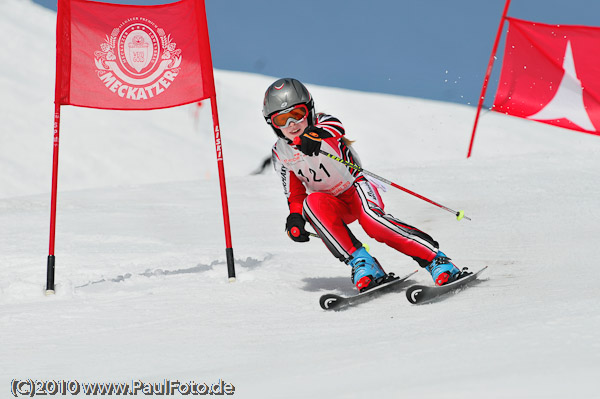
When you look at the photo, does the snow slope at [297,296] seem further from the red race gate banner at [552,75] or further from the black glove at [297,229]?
the red race gate banner at [552,75]

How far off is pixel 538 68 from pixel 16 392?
8836 mm

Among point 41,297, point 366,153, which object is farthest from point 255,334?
point 366,153

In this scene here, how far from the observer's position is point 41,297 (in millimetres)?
4270

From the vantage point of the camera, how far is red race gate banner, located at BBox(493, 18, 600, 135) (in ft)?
31.4

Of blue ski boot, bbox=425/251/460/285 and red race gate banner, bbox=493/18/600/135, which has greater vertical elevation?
red race gate banner, bbox=493/18/600/135

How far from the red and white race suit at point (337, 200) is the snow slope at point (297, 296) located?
1.03ft

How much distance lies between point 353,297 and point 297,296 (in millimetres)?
504

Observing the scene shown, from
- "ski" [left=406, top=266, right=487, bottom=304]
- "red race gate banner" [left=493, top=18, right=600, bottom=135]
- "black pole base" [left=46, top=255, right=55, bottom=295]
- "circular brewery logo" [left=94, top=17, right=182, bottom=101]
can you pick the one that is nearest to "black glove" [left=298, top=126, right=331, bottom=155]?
"ski" [left=406, top=266, right=487, bottom=304]

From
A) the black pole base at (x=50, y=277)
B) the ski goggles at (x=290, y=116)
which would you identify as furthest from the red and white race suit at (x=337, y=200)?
the black pole base at (x=50, y=277)

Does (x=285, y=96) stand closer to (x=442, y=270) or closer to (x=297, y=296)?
(x=297, y=296)

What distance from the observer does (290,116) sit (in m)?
3.98

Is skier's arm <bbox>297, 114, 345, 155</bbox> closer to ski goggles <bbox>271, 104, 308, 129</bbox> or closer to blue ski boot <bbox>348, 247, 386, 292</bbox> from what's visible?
ski goggles <bbox>271, 104, 308, 129</bbox>

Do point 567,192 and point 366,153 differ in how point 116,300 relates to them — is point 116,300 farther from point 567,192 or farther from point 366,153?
point 366,153

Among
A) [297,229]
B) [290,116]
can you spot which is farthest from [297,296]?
[290,116]
